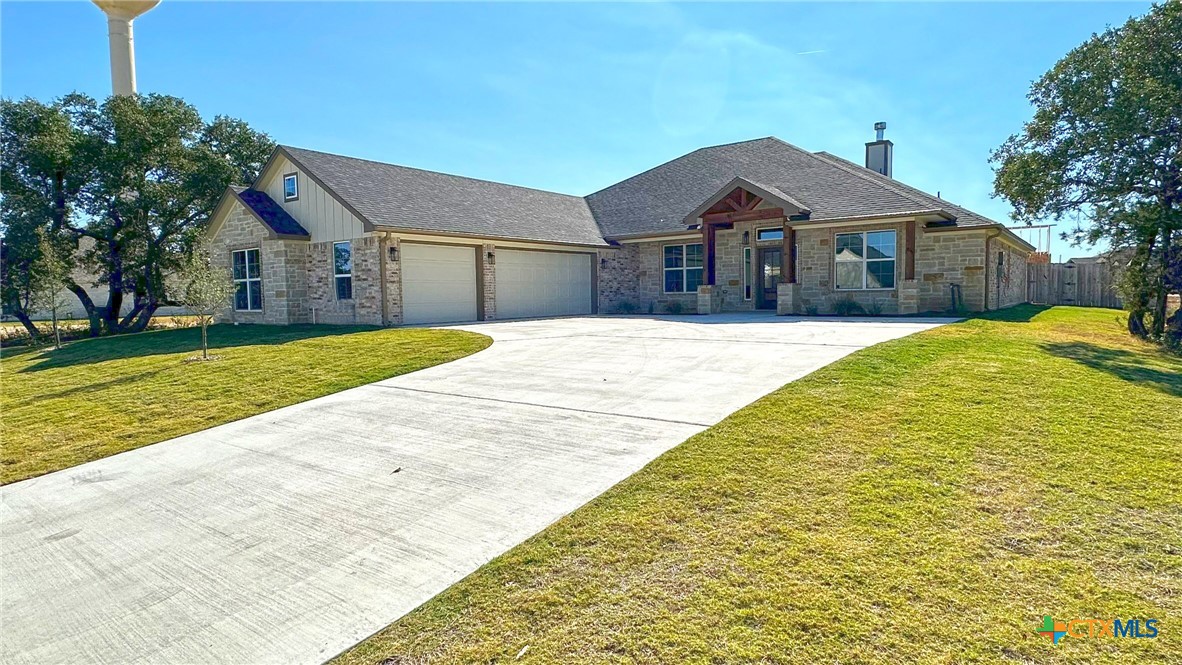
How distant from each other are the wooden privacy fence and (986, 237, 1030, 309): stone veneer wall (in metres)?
1.60

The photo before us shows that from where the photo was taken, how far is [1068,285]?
83.0ft

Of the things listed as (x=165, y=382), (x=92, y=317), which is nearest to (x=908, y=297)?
(x=165, y=382)

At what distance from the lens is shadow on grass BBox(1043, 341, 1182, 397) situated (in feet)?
22.5

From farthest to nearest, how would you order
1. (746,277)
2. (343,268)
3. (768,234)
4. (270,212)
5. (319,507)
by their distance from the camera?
(746,277) → (768,234) → (270,212) → (343,268) → (319,507)

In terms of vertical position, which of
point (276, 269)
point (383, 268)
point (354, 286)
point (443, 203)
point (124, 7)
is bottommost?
point (354, 286)

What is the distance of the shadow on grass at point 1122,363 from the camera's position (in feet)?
22.5

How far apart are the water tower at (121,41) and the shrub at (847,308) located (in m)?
30.8

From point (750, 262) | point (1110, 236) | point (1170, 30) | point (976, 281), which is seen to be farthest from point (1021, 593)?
point (750, 262)

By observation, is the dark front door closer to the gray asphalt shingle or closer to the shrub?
the gray asphalt shingle

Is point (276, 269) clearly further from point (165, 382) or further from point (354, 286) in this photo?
point (165, 382)

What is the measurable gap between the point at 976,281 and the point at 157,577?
59.2 ft

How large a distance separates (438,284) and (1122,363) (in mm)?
15149

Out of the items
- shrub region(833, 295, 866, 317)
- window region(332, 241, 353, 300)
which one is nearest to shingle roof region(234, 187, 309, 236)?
window region(332, 241, 353, 300)

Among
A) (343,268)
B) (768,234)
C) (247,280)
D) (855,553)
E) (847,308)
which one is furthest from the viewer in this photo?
(247,280)
